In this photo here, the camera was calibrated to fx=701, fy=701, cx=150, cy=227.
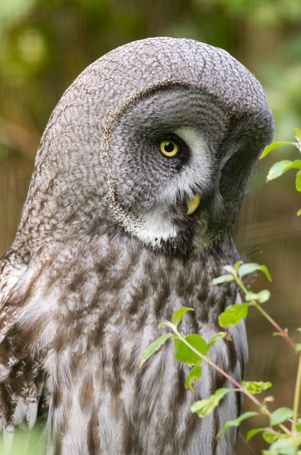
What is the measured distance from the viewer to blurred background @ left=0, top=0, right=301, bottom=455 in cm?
397

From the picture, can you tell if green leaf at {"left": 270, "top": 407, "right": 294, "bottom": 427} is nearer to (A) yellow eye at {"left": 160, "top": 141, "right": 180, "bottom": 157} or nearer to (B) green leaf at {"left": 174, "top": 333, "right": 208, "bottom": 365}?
(B) green leaf at {"left": 174, "top": 333, "right": 208, "bottom": 365}

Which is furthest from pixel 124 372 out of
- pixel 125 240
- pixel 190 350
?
pixel 190 350

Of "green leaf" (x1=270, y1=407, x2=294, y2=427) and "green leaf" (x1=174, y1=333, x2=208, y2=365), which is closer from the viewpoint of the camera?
"green leaf" (x1=270, y1=407, x2=294, y2=427)

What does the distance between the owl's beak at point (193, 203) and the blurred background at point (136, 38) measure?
6.39ft

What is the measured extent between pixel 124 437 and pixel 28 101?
2972 mm

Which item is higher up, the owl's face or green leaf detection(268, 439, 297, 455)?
A: the owl's face

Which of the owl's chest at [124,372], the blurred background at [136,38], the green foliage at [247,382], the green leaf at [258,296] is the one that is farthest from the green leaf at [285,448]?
the blurred background at [136,38]

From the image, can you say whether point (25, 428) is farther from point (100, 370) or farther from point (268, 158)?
point (268, 158)

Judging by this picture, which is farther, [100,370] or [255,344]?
[255,344]

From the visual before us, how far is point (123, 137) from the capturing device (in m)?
1.80

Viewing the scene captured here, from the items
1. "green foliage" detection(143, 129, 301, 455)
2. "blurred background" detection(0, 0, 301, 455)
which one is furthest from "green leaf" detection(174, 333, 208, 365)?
"blurred background" detection(0, 0, 301, 455)

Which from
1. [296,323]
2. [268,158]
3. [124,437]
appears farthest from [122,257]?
[296,323]

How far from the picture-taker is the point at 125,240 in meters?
1.90

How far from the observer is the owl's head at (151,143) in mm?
1790
